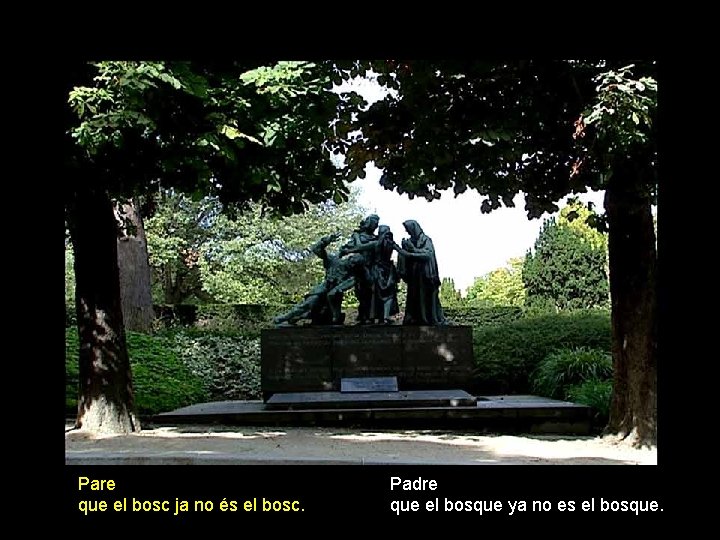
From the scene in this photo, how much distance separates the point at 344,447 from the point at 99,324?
370 cm

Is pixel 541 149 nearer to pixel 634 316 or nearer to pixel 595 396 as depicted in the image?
pixel 634 316

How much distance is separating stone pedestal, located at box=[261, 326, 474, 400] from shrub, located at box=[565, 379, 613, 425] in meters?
1.89

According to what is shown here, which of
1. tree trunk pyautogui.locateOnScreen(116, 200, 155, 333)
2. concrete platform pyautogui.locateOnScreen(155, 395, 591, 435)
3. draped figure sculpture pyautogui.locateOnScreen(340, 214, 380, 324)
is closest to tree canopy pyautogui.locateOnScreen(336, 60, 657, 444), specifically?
concrete platform pyautogui.locateOnScreen(155, 395, 591, 435)

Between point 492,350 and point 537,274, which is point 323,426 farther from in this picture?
point 537,274

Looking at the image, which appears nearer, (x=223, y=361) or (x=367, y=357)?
(x=367, y=357)

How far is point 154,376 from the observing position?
17312mm

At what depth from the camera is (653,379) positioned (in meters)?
9.44

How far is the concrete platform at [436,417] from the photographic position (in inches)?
464

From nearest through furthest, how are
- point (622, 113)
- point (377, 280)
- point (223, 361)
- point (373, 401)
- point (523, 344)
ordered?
point (622, 113)
point (373, 401)
point (377, 280)
point (523, 344)
point (223, 361)

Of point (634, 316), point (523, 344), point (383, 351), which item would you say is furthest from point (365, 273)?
point (634, 316)

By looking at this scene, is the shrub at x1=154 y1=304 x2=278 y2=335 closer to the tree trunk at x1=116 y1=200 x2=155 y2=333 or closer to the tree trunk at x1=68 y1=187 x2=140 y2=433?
the tree trunk at x1=116 y1=200 x2=155 y2=333

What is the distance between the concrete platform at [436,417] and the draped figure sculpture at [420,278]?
2.60 metres
